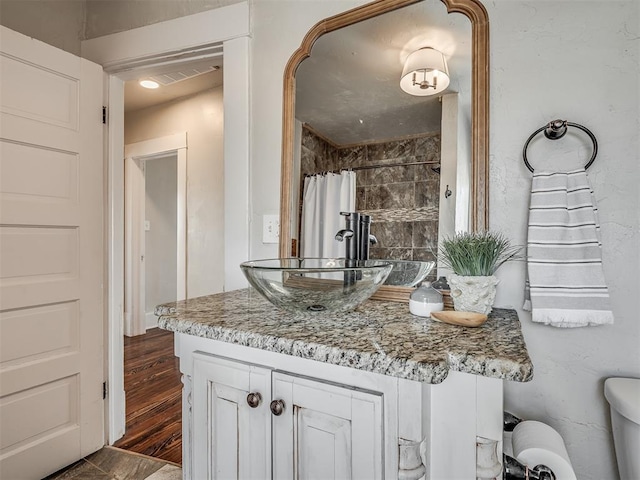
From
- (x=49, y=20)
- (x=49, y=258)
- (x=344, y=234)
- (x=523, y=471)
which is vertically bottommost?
(x=523, y=471)

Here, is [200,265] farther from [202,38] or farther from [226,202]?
[202,38]

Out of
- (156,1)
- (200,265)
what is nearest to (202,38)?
(156,1)

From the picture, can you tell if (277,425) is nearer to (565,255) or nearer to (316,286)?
(316,286)

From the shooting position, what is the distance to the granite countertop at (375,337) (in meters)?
0.59

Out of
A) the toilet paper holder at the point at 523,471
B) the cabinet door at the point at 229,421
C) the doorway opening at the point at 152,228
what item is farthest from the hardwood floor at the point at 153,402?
the toilet paper holder at the point at 523,471

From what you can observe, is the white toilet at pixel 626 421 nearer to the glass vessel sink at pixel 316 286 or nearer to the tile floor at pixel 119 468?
the glass vessel sink at pixel 316 286

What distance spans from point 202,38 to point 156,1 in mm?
372

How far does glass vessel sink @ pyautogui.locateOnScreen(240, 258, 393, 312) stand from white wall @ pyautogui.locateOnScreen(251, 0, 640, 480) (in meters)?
0.47

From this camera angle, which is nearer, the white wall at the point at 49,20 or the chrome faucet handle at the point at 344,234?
the chrome faucet handle at the point at 344,234

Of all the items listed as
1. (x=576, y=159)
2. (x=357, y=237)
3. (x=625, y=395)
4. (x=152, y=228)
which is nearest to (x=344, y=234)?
(x=357, y=237)

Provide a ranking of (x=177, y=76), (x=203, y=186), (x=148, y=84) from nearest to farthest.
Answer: (x=177, y=76)
(x=148, y=84)
(x=203, y=186)

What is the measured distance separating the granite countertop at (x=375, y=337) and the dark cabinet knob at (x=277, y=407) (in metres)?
0.12

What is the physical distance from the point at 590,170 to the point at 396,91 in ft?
2.00

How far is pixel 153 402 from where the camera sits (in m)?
2.27
